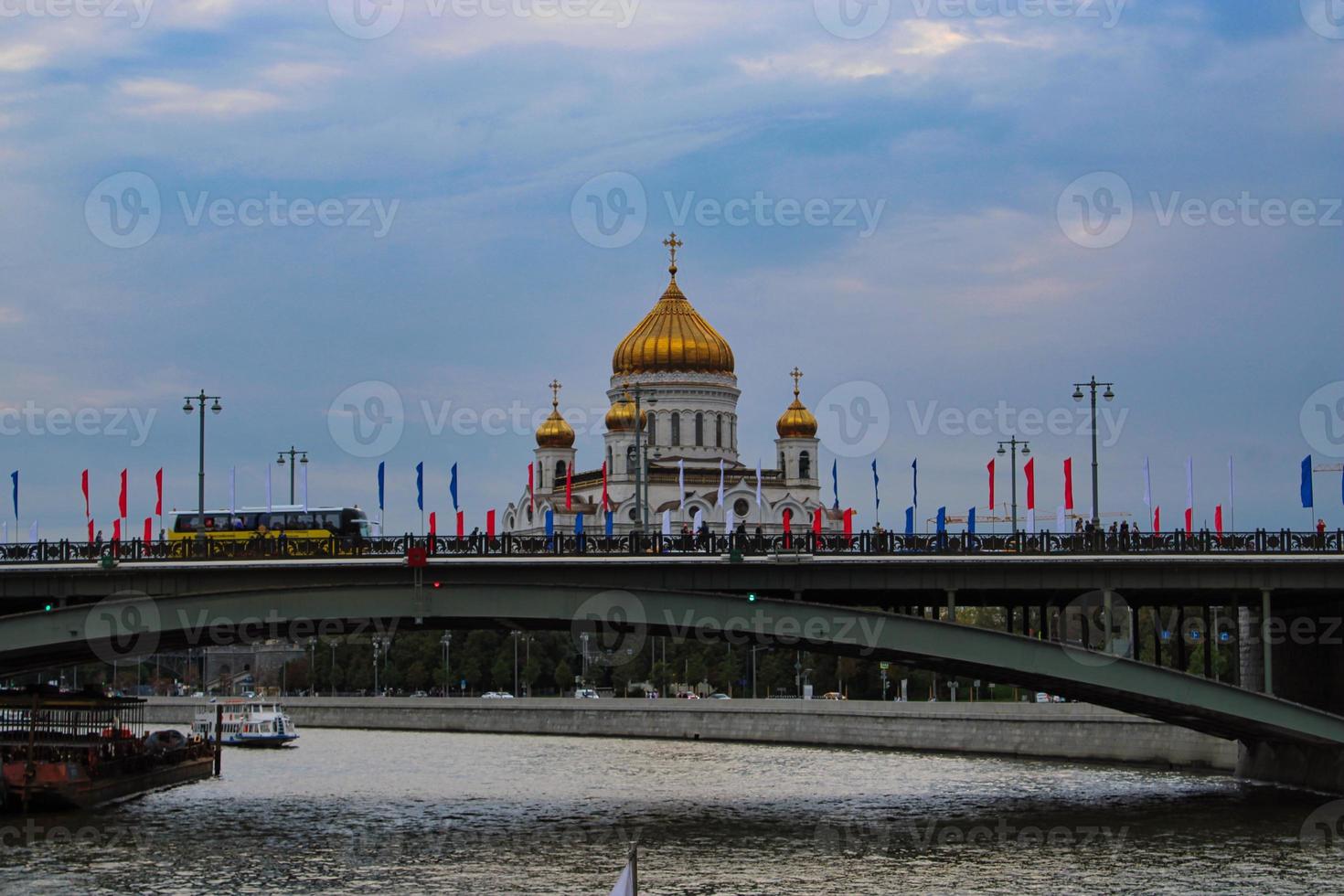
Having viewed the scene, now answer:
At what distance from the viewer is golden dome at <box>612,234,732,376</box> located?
399 ft

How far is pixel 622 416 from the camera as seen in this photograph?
122 m

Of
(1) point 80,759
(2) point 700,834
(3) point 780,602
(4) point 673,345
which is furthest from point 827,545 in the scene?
(4) point 673,345

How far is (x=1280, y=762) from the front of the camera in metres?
51.5

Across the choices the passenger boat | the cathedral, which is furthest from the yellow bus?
the cathedral

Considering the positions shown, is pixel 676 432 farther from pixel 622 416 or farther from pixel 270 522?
pixel 270 522

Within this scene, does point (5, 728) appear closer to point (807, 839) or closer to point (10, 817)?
point (10, 817)

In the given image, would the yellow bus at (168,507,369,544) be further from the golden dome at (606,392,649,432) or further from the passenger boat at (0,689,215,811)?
the golden dome at (606,392,649,432)

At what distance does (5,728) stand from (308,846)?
2206 centimetres

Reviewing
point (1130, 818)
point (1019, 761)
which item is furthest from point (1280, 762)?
point (1019, 761)

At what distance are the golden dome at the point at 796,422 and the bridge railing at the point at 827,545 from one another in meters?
80.3

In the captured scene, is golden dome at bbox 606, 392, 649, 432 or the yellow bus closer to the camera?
the yellow bus

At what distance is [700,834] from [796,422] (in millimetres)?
85988

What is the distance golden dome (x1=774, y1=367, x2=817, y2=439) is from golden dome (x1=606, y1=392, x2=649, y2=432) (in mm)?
11535

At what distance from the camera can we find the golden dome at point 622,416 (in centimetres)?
12094
